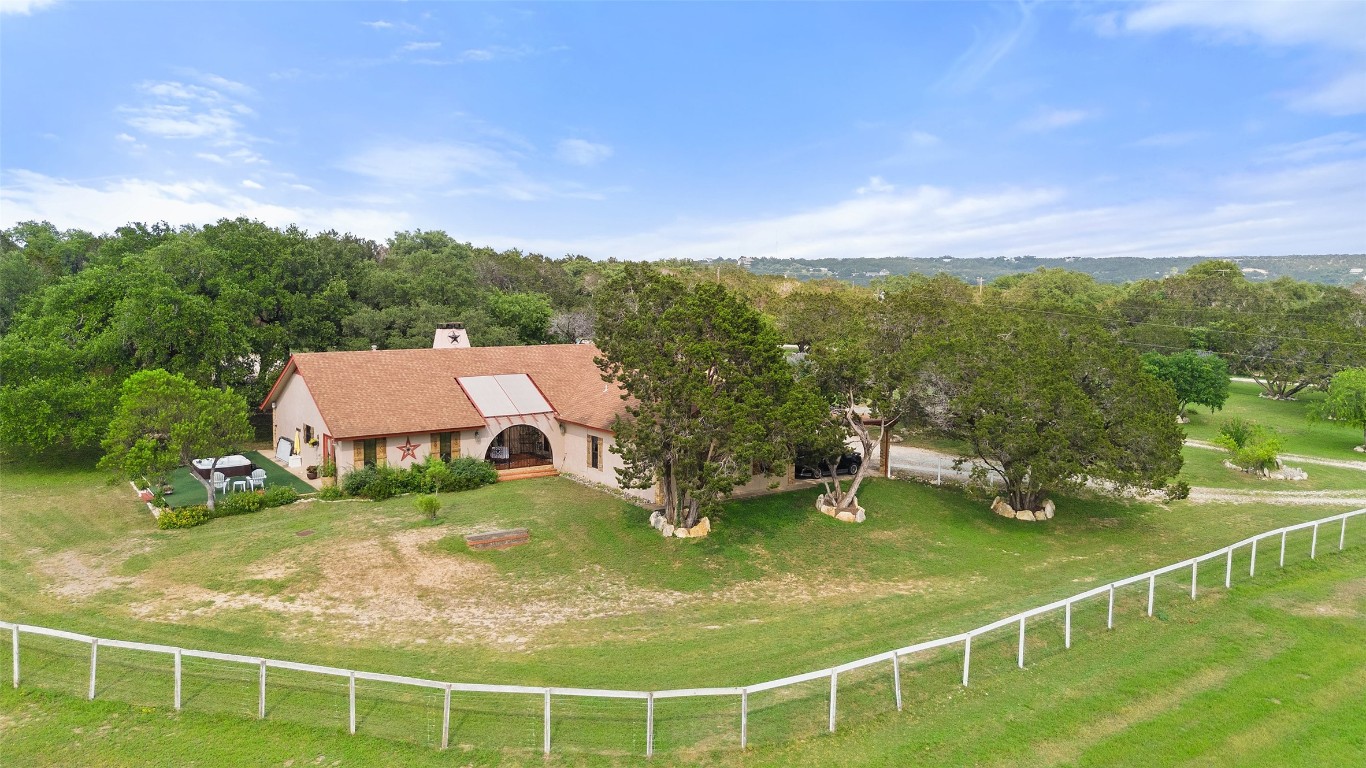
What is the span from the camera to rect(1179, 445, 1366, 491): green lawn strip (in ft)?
98.1

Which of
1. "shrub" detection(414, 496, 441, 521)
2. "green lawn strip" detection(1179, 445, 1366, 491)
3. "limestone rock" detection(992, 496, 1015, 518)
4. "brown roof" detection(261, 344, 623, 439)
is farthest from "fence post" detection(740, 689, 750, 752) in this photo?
"green lawn strip" detection(1179, 445, 1366, 491)

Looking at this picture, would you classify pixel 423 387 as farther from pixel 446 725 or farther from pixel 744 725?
pixel 744 725

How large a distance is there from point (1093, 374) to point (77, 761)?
2701 centimetres

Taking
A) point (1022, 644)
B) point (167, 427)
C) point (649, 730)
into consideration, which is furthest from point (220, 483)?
point (1022, 644)

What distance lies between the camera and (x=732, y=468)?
2186 cm

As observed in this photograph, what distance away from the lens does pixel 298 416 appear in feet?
98.4

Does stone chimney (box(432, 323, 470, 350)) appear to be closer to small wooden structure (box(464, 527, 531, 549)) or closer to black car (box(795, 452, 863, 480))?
small wooden structure (box(464, 527, 531, 549))

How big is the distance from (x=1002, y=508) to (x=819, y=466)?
20.9 feet

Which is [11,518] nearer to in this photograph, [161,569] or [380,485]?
[161,569]

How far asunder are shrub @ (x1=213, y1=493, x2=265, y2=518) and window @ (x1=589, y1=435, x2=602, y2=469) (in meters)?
11.0

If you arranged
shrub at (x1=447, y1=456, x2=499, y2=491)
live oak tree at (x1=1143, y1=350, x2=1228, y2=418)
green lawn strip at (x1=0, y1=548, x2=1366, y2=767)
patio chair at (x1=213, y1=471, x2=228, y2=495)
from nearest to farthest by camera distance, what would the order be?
1. green lawn strip at (x1=0, y1=548, x2=1366, y2=767)
2. patio chair at (x1=213, y1=471, x2=228, y2=495)
3. shrub at (x1=447, y1=456, x2=499, y2=491)
4. live oak tree at (x1=1143, y1=350, x2=1228, y2=418)

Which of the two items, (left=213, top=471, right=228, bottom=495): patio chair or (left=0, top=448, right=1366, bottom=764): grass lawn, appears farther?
(left=213, top=471, right=228, bottom=495): patio chair

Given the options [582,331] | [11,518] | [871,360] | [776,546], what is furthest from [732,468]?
[582,331]

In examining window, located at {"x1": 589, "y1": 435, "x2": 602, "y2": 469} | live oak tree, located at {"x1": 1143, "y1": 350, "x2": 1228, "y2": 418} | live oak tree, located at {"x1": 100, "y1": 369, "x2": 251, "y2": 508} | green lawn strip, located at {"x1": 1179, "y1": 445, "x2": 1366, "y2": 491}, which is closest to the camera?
live oak tree, located at {"x1": 100, "y1": 369, "x2": 251, "y2": 508}
